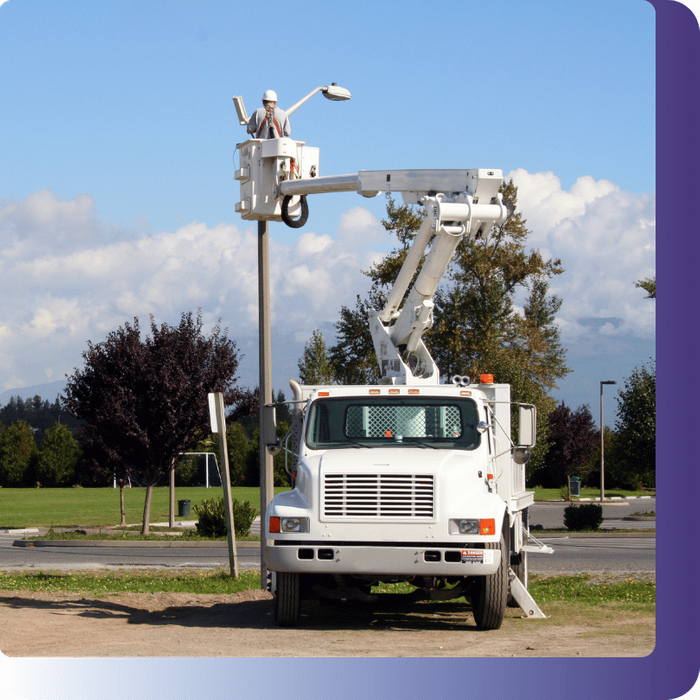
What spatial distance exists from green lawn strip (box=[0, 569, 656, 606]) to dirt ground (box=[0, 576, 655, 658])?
2.79ft

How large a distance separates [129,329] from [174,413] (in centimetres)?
281

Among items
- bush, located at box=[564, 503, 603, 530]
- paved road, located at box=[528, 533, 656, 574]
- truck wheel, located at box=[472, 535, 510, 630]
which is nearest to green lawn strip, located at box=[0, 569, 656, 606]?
paved road, located at box=[528, 533, 656, 574]

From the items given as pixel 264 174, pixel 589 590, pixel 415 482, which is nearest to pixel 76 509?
pixel 589 590

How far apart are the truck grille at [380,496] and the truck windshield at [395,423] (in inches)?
29.4

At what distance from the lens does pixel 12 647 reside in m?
9.62

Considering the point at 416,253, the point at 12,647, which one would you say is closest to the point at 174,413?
the point at 416,253

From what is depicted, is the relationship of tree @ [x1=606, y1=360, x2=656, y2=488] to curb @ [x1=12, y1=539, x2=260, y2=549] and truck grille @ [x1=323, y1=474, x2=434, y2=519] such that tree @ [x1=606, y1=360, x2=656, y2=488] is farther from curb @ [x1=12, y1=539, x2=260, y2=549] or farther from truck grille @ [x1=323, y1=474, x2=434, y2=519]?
truck grille @ [x1=323, y1=474, x2=434, y2=519]

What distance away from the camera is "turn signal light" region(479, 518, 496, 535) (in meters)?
9.48

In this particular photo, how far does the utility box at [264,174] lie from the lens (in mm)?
12992

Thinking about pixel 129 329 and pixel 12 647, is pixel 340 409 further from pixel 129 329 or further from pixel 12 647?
pixel 129 329

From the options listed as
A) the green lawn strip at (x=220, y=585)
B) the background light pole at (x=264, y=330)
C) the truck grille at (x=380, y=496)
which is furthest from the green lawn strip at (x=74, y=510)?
the truck grille at (x=380, y=496)

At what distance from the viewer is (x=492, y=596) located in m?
9.82

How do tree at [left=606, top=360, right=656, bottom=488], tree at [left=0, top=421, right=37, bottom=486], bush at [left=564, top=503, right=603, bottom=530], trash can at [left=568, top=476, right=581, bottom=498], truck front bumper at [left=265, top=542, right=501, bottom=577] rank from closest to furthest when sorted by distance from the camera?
truck front bumper at [left=265, top=542, right=501, bottom=577], bush at [left=564, top=503, right=603, bottom=530], tree at [left=606, top=360, right=656, bottom=488], trash can at [left=568, top=476, right=581, bottom=498], tree at [left=0, top=421, right=37, bottom=486]

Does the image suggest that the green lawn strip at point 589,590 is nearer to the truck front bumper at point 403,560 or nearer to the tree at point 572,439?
the truck front bumper at point 403,560
